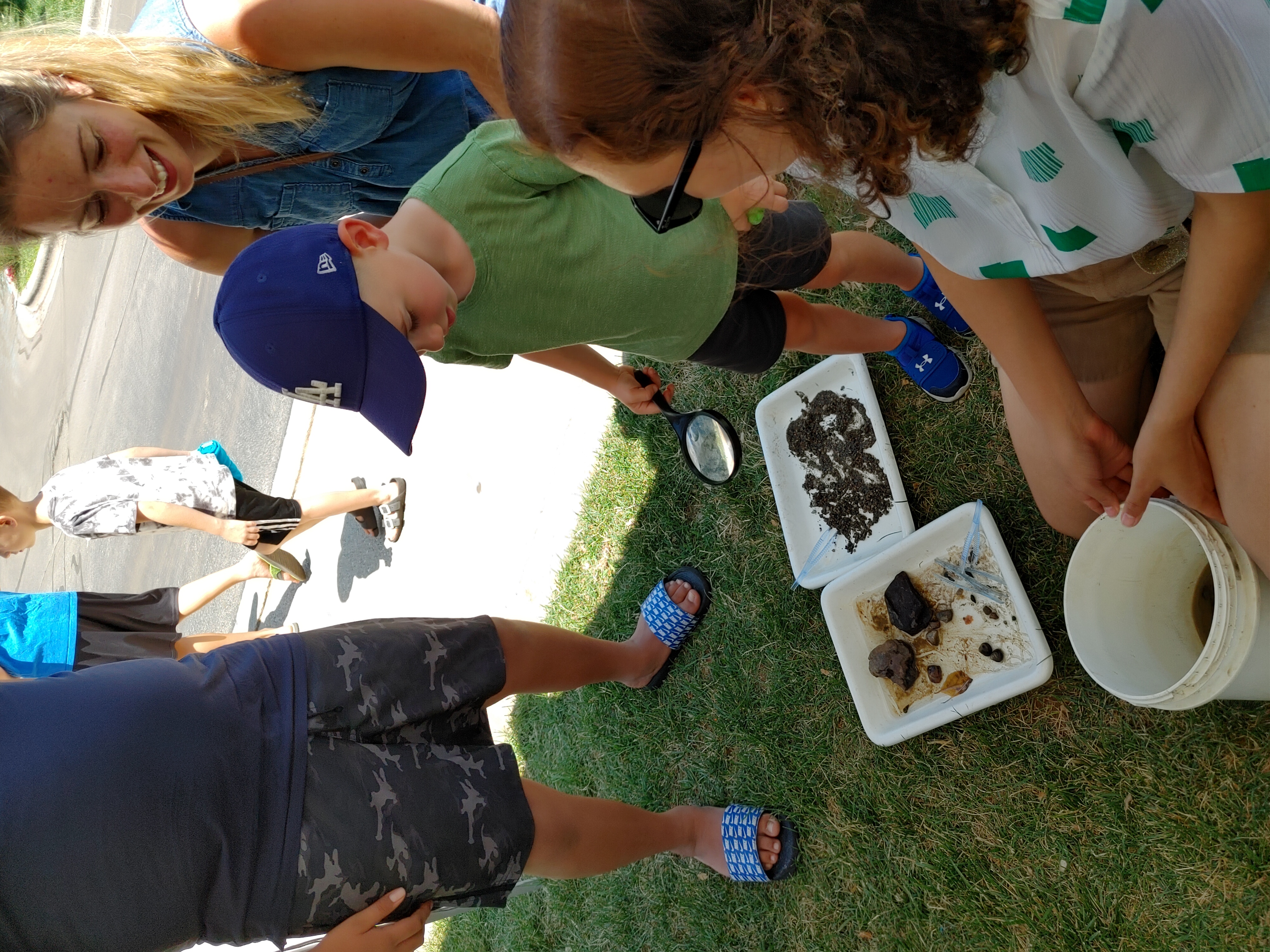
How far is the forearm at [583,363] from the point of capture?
2520mm

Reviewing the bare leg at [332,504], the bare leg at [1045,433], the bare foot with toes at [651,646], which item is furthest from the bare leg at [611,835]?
the bare leg at [332,504]

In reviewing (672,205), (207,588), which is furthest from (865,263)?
(207,588)

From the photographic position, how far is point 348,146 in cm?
194

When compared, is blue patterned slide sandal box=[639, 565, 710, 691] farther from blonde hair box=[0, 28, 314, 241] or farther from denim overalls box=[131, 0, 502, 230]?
blonde hair box=[0, 28, 314, 241]

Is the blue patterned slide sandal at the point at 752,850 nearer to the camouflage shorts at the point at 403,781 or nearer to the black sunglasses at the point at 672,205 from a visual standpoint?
the camouflage shorts at the point at 403,781

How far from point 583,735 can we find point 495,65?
2143mm

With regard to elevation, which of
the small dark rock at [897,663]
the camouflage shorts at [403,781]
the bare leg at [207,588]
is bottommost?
the bare leg at [207,588]

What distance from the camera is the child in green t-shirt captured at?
165cm

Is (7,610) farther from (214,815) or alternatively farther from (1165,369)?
(1165,369)

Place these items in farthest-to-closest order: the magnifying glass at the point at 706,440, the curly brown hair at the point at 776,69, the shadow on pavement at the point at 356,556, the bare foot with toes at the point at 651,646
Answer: the shadow on pavement at the point at 356,556 < the bare foot with toes at the point at 651,646 < the magnifying glass at the point at 706,440 < the curly brown hair at the point at 776,69

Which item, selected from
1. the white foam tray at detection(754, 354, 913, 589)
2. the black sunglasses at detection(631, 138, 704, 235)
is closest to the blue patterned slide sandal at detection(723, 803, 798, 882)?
the white foam tray at detection(754, 354, 913, 589)

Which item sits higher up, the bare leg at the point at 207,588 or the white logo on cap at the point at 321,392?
the white logo on cap at the point at 321,392

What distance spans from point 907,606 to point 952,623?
0.11 metres

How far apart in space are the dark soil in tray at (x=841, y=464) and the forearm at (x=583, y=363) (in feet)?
1.82
